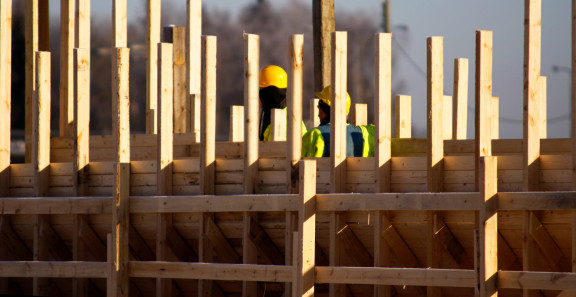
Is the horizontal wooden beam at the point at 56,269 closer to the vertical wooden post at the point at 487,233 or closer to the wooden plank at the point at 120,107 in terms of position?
the wooden plank at the point at 120,107

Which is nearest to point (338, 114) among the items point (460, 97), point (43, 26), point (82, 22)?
point (460, 97)

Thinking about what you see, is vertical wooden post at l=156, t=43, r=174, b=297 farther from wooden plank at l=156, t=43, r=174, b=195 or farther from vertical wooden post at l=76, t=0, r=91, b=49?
vertical wooden post at l=76, t=0, r=91, b=49

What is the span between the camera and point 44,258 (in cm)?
1018

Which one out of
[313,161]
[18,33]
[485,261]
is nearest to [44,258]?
[313,161]

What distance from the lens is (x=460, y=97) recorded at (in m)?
10.5

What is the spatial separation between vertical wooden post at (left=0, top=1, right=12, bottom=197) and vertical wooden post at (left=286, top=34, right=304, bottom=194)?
3.60 meters

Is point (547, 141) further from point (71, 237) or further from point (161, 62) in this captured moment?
point (71, 237)

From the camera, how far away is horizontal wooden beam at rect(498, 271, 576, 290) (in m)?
7.32

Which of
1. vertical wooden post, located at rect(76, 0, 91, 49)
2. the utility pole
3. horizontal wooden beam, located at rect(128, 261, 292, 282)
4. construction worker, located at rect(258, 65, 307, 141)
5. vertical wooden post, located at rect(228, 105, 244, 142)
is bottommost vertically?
horizontal wooden beam, located at rect(128, 261, 292, 282)

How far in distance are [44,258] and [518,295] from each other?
5.04 metres

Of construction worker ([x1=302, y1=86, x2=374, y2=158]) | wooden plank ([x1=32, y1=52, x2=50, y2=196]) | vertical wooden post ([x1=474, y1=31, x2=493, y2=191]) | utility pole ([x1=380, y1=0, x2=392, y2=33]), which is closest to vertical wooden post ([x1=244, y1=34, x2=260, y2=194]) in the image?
construction worker ([x1=302, y1=86, x2=374, y2=158])

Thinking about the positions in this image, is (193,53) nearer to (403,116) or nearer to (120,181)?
(403,116)

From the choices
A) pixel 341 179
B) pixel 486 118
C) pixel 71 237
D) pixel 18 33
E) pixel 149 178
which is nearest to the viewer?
pixel 486 118

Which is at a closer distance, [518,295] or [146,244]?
[518,295]
